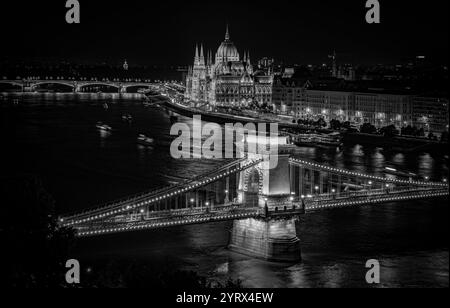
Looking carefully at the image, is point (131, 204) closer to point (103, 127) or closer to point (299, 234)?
point (299, 234)

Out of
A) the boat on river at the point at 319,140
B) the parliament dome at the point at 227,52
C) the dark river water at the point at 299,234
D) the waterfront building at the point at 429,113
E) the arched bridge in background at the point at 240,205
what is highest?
the parliament dome at the point at 227,52

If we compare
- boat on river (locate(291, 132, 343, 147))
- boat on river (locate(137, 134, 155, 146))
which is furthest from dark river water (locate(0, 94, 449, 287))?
boat on river (locate(291, 132, 343, 147))

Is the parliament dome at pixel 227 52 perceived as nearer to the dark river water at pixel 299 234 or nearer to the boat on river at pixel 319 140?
the boat on river at pixel 319 140

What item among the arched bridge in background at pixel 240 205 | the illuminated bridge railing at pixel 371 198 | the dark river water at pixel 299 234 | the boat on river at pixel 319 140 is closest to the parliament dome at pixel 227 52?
the boat on river at pixel 319 140

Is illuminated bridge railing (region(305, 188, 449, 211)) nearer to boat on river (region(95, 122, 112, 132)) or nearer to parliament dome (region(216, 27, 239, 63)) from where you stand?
boat on river (region(95, 122, 112, 132))

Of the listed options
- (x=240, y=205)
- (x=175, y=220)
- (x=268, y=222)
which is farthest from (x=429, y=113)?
(x=175, y=220)
